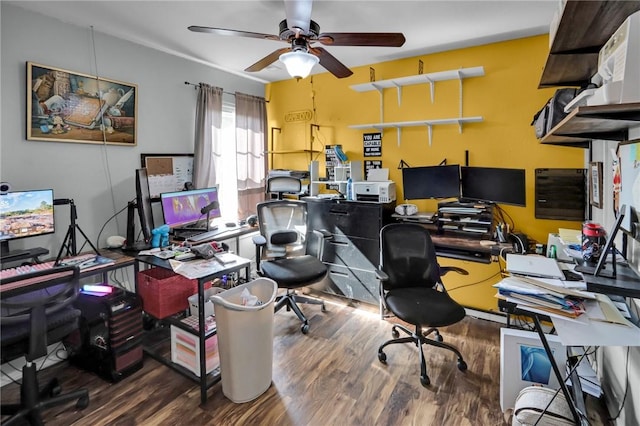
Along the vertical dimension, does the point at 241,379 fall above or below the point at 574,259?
below

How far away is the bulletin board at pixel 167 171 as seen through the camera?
3094 millimetres

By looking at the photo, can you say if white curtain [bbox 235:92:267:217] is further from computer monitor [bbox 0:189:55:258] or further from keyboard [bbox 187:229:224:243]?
computer monitor [bbox 0:189:55:258]

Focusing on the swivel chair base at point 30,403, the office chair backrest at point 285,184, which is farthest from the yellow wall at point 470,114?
the swivel chair base at point 30,403

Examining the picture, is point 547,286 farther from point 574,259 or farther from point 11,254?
point 11,254

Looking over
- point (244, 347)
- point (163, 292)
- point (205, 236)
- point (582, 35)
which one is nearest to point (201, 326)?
point (244, 347)

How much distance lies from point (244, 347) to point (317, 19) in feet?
7.55

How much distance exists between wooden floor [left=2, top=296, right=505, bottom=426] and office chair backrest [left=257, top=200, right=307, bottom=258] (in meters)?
0.87

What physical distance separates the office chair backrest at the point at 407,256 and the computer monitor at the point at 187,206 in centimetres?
165

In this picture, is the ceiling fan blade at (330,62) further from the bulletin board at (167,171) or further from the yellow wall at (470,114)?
the bulletin board at (167,171)

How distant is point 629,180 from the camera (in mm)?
1428

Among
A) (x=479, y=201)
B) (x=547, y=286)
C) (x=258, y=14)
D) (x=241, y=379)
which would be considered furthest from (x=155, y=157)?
(x=547, y=286)

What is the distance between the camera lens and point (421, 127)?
→ 3.40 metres

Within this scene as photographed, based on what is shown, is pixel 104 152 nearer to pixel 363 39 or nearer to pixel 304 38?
pixel 304 38

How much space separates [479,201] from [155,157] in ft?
9.57
